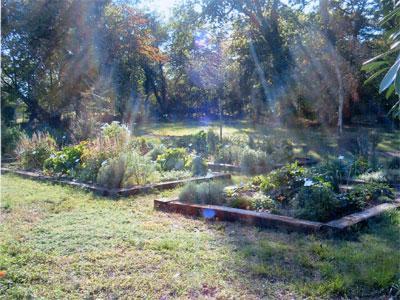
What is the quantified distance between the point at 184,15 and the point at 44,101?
25.0 feet

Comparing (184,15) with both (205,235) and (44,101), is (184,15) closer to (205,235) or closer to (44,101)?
(44,101)

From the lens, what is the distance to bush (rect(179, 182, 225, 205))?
5996 mm

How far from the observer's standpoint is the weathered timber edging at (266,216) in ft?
15.4

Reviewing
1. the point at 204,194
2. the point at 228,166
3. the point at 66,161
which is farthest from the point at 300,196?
the point at 66,161

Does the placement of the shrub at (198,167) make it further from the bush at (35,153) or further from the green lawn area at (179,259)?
the bush at (35,153)

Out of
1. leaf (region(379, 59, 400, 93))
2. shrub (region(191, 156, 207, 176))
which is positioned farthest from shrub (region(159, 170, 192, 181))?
leaf (region(379, 59, 400, 93))

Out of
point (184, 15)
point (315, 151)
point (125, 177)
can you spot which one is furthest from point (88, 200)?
point (184, 15)

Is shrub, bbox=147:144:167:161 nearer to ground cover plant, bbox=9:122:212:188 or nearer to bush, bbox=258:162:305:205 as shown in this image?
ground cover plant, bbox=9:122:212:188

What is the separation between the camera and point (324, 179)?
6.07 meters

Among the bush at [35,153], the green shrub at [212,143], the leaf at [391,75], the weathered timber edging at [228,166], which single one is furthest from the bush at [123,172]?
the leaf at [391,75]

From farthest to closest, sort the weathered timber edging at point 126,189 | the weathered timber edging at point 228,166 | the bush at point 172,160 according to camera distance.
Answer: the weathered timber edging at point 228,166 < the bush at point 172,160 < the weathered timber edging at point 126,189

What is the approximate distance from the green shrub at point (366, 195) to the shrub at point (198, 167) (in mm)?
3095

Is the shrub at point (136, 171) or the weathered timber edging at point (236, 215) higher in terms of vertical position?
the shrub at point (136, 171)

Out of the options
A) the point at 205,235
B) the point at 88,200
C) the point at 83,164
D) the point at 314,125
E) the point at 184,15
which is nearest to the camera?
the point at 205,235
